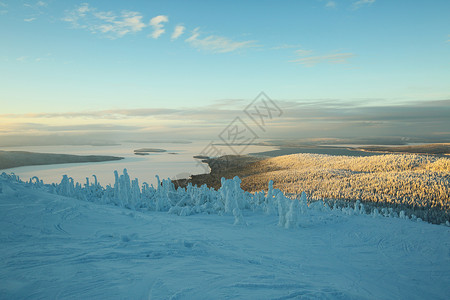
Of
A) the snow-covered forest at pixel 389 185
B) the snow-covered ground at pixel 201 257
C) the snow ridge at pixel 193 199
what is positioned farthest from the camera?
the snow-covered forest at pixel 389 185

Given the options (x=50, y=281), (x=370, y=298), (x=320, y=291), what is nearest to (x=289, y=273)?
(x=320, y=291)

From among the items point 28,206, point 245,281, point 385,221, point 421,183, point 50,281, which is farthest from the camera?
point 421,183

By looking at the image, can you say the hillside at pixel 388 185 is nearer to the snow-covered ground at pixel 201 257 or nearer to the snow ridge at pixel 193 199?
the snow ridge at pixel 193 199

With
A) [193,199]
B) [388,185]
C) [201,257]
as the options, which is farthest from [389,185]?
[201,257]

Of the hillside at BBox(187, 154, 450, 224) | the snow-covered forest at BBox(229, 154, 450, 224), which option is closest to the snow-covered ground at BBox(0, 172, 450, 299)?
the snow-covered forest at BBox(229, 154, 450, 224)

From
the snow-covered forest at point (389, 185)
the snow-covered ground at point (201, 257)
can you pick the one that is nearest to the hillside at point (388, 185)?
the snow-covered forest at point (389, 185)

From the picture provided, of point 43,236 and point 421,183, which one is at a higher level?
point 43,236

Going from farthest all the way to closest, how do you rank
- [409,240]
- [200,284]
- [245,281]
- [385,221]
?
[385,221], [409,240], [245,281], [200,284]

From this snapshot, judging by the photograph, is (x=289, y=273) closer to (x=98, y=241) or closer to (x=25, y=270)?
(x=98, y=241)
